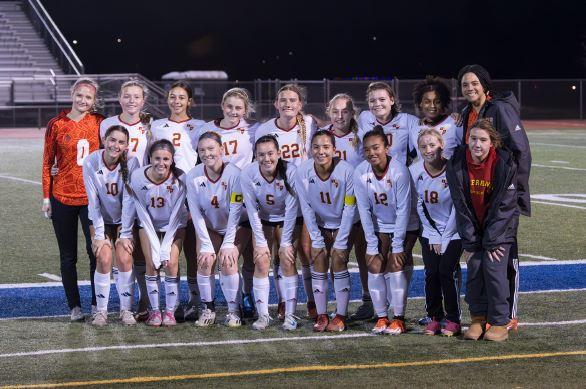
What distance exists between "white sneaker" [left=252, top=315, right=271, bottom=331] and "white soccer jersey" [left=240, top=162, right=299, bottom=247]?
1.61ft

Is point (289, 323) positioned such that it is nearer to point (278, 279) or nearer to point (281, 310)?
point (281, 310)

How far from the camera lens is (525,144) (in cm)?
683

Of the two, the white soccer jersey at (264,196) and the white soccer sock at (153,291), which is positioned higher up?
the white soccer jersey at (264,196)

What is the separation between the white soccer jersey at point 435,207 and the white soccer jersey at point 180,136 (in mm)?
1764

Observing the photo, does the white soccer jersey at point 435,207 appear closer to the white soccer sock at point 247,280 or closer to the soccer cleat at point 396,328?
the soccer cleat at point 396,328

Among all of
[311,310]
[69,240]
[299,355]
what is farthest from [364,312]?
[69,240]

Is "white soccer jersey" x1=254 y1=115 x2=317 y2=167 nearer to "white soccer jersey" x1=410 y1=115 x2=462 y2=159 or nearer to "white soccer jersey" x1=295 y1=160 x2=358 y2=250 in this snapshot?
"white soccer jersey" x1=295 y1=160 x2=358 y2=250

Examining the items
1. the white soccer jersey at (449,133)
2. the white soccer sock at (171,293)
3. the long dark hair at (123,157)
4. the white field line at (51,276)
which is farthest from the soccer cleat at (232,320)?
the white field line at (51,276)

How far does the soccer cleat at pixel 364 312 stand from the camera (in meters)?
7.26

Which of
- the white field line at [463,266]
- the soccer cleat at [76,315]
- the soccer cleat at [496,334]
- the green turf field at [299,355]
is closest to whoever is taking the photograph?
the green turf field at [299,355]

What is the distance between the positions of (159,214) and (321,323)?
1.38m

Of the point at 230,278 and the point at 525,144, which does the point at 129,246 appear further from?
the point at 525,144

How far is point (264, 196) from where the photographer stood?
7141mm

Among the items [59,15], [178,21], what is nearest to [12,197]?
[59,15]
